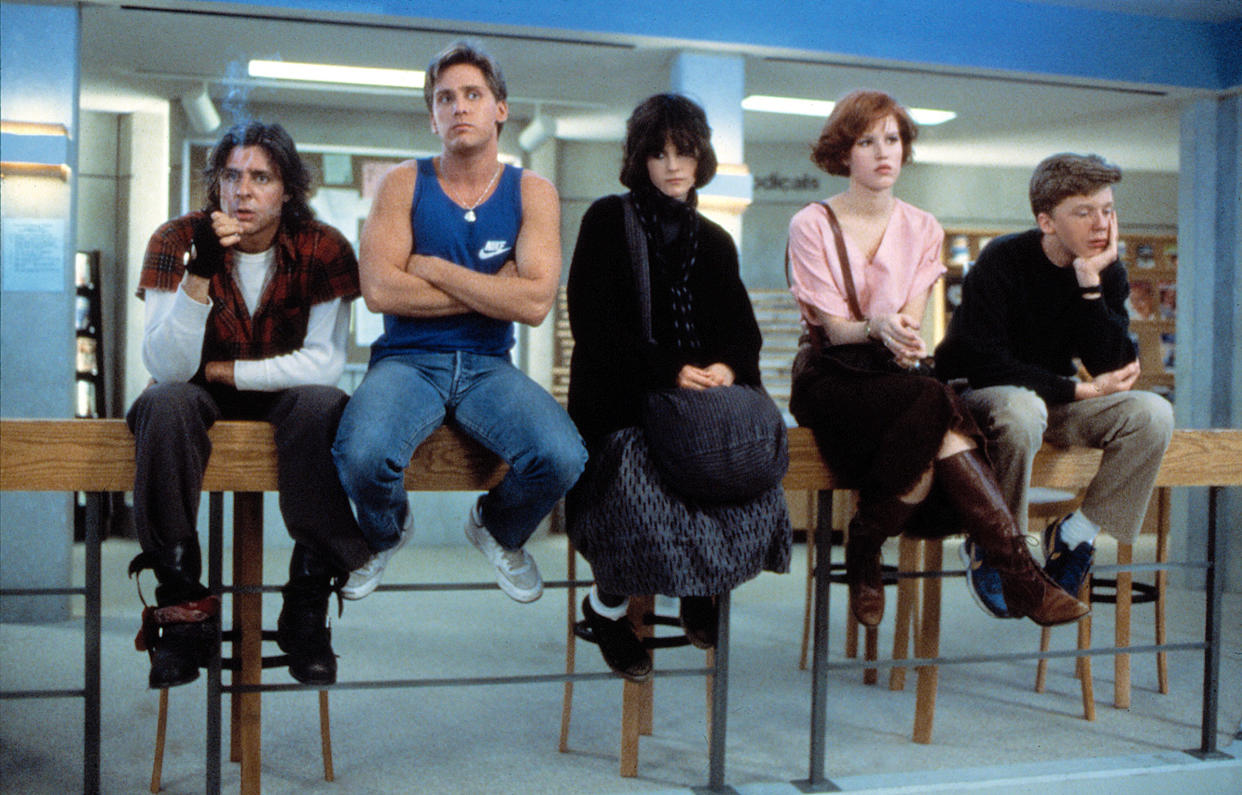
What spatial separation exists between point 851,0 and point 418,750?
409cm

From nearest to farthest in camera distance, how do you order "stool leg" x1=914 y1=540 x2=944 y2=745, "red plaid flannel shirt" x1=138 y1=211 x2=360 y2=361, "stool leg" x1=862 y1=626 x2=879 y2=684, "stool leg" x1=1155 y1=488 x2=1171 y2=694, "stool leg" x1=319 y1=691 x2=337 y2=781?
1. "red plaid flannel shirt" x1=138 y1=211 x2=360 y2=361
2. "stool leg" x1=319 y1=691 x2=337 y2=781
3. "stool leg" x1=914 y1=540 x2=944 y2=745
4. "stool leg" x1=1155 y1=488 x2=1171 y2=694
5. "stool leg" x1=862 y1=626 x2=879 y2=684

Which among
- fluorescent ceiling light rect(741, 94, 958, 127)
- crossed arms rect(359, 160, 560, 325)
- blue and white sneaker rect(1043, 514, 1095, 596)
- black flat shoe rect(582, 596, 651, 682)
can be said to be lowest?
black flat shoe rect(582, 596, 651, 682)

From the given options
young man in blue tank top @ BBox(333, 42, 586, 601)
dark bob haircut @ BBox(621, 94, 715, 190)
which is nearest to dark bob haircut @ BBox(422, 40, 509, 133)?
young man in blue tank top @ BBox(333, 42, 586, 601)

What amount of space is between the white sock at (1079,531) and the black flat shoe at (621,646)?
116cm

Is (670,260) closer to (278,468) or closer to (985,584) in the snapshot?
(278,468)

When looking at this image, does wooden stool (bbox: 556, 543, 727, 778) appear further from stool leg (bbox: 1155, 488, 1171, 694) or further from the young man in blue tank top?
stool leg (bbox: 1155, 488, 1171, 694)

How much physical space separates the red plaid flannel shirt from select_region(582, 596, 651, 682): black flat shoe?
93 cm

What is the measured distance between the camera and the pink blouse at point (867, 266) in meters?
2.53

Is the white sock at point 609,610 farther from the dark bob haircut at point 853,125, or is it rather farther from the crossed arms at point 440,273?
the dark bob haircut at point 853,125

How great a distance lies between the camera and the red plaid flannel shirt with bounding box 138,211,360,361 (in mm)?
2252

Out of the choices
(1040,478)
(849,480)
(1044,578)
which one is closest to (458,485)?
(849,480)

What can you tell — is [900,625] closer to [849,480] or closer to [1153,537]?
[849,480]

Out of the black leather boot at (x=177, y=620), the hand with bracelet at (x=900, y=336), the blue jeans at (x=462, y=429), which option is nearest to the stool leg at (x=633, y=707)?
the blue jeans at (x=462, y=429)

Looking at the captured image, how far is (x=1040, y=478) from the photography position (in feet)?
9.03
